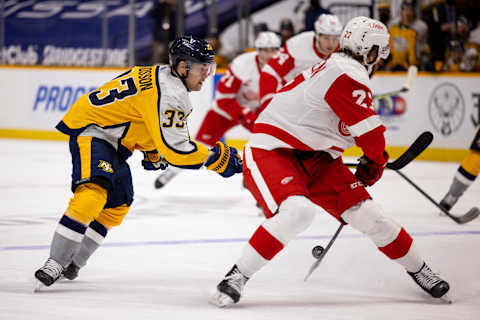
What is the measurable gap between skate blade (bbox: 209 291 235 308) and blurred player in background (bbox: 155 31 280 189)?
347cm

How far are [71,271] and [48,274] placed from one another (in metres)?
0.28

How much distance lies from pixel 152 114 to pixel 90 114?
12.5 inches

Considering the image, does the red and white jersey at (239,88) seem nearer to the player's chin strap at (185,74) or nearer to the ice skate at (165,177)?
the ice skate at (165,177)

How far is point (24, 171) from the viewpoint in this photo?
23.9 feet

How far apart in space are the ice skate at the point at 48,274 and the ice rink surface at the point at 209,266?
49mm

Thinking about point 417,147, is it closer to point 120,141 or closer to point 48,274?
point 120,141

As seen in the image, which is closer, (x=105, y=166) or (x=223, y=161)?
(x=105, y=166)

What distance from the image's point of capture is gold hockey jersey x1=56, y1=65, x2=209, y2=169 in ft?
9.77

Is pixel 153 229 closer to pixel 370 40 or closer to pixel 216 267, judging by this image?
pixel 216 267

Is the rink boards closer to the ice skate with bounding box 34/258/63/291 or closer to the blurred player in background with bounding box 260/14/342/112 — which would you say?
the blurred player in background with bounding box 260/14/342/112

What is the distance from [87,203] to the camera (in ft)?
9.70

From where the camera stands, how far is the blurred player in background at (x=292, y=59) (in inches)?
222

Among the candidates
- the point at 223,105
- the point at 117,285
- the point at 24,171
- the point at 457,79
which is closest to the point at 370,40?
the point at 117,285

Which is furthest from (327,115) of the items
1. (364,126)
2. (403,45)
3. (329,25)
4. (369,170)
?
(403,45)
